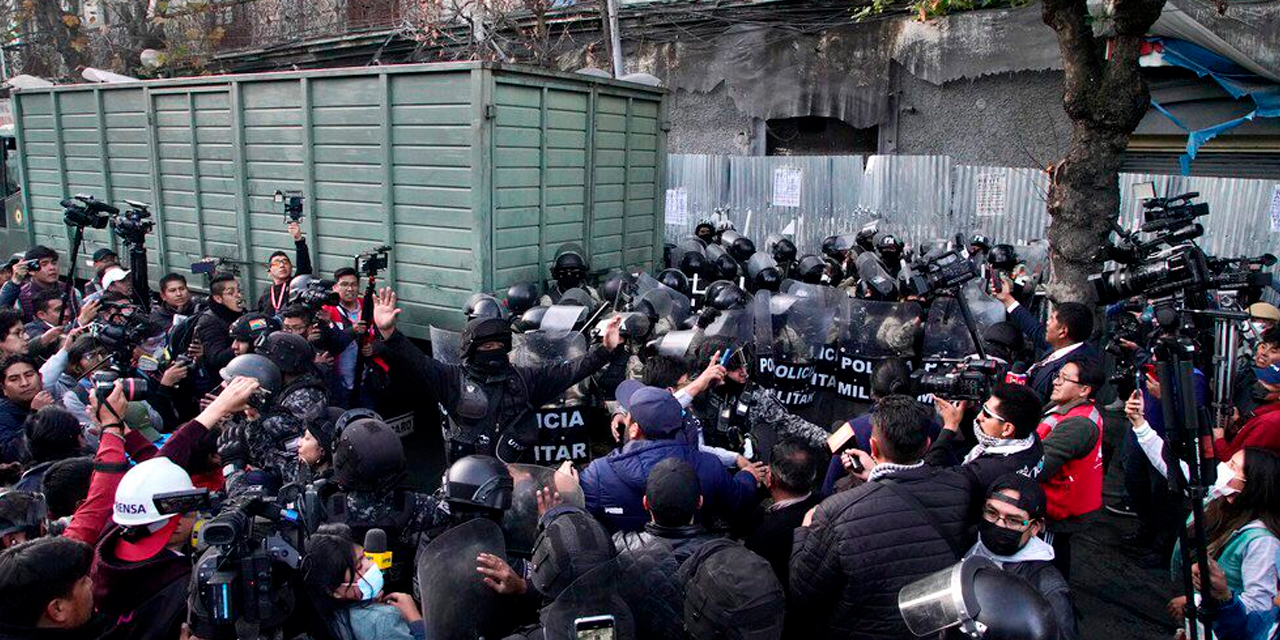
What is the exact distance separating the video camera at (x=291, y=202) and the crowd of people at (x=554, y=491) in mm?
1552

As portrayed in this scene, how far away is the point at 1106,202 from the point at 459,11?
11142mm

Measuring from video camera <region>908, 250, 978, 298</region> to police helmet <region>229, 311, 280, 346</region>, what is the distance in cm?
440

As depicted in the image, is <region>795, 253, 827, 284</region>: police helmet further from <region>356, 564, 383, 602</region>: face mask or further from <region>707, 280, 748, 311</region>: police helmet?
<region>356, 564, 383, 602</region>: face mask

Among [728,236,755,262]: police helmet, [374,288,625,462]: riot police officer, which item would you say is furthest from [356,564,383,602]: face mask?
[728,236,755,262]: police helmet

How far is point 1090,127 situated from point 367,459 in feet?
21.4

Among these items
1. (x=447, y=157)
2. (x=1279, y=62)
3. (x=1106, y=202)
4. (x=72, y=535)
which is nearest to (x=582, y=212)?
(x=447, y=157)

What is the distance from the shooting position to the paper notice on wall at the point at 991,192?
12039 millimetres

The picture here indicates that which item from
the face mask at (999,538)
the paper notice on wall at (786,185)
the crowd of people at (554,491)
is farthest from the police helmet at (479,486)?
the paper notice on wall at (786,185)

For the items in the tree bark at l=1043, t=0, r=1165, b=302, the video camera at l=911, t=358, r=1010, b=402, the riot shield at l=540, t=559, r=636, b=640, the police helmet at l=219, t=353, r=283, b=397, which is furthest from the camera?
the tree bark at l=1043, t=0, r=1165, b=302

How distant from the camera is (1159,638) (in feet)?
16.4

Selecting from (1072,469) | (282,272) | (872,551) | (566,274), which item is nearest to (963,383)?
(1072,469)

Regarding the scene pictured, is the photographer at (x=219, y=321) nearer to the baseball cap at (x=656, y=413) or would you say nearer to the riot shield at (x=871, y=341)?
the baseball cap at (x=656, y=413)

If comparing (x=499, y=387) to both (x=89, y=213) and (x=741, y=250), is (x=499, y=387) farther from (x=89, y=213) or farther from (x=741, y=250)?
(x=741, y=250)

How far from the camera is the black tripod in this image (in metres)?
3.27
